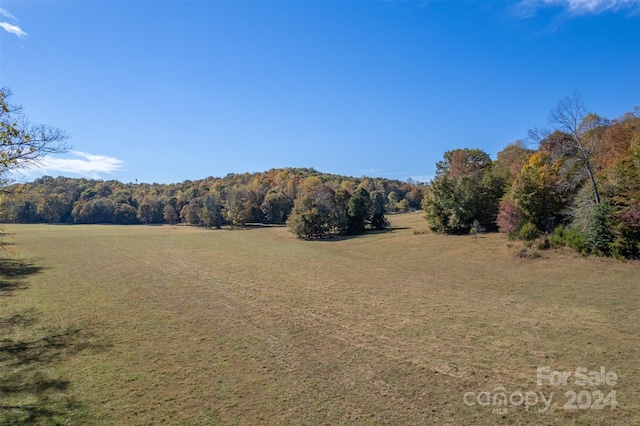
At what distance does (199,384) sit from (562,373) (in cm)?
1035

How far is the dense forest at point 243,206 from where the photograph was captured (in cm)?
5707

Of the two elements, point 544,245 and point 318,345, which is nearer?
point 318,345

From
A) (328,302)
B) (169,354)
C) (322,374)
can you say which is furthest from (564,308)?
(169,354)

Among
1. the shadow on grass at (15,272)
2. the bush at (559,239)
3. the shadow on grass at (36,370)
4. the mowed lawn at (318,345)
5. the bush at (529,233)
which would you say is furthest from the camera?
the bush at (529,233)

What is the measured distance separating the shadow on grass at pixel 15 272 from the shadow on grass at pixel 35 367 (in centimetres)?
770

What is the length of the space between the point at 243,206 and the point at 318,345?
74.7 meters

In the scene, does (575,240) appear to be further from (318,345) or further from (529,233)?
(318,345)

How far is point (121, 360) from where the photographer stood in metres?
11.1

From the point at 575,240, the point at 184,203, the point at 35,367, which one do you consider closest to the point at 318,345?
the point at 35,367

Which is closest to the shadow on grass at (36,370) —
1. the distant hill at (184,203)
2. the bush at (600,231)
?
the bush at (600,231)

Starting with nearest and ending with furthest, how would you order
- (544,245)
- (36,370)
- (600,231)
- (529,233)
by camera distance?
1. (36,370)
2. (600,231)
3. (544,245)
4. (529,233)

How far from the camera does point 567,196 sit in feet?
110

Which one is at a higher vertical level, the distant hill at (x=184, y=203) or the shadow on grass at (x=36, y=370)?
the distant hill at (x=184, y=203)

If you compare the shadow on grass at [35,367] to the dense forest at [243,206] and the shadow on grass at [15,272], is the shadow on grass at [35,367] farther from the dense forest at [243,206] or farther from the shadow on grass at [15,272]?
the dense forest at [243,206]
